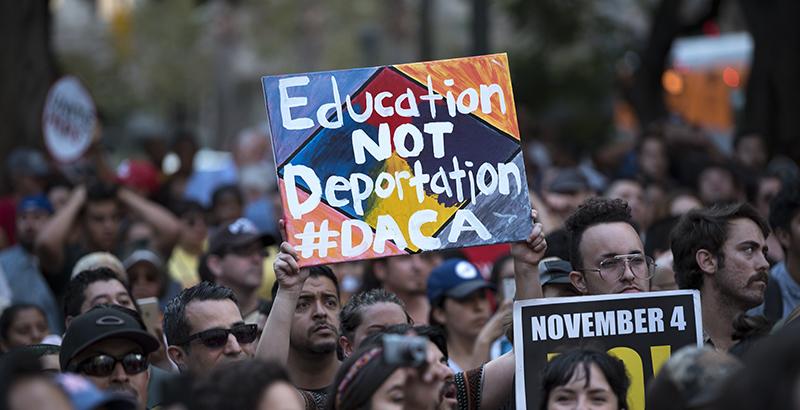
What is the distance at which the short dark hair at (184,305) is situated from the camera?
21.4ft

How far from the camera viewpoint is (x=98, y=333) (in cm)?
608

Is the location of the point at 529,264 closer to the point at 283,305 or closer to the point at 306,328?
the point at 283,305

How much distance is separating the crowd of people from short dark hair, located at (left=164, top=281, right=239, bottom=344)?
0.03 ft

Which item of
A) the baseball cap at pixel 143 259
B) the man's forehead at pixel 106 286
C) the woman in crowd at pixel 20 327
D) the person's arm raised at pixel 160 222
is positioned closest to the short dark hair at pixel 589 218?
the man's forehead at pixel 106 286

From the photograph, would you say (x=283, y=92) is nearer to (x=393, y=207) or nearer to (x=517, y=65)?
(x=393, y=207)

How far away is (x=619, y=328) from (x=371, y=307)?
1221mm

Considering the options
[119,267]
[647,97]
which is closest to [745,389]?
[119,267]

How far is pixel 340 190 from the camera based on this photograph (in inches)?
245

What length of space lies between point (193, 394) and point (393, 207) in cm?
190

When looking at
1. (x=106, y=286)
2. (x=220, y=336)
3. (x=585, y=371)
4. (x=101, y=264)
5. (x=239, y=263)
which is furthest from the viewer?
(x=239, y=263)

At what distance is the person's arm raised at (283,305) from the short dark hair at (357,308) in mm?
677

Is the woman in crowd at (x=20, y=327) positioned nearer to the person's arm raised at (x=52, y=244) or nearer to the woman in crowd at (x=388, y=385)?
the person's arm raised at (x=52, y=244)

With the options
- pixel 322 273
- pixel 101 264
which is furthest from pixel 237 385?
pixel 101 264

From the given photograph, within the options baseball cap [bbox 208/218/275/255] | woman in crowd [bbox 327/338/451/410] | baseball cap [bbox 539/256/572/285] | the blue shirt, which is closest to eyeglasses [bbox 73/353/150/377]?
woman in crowd [bbox 327/338/451/410]
